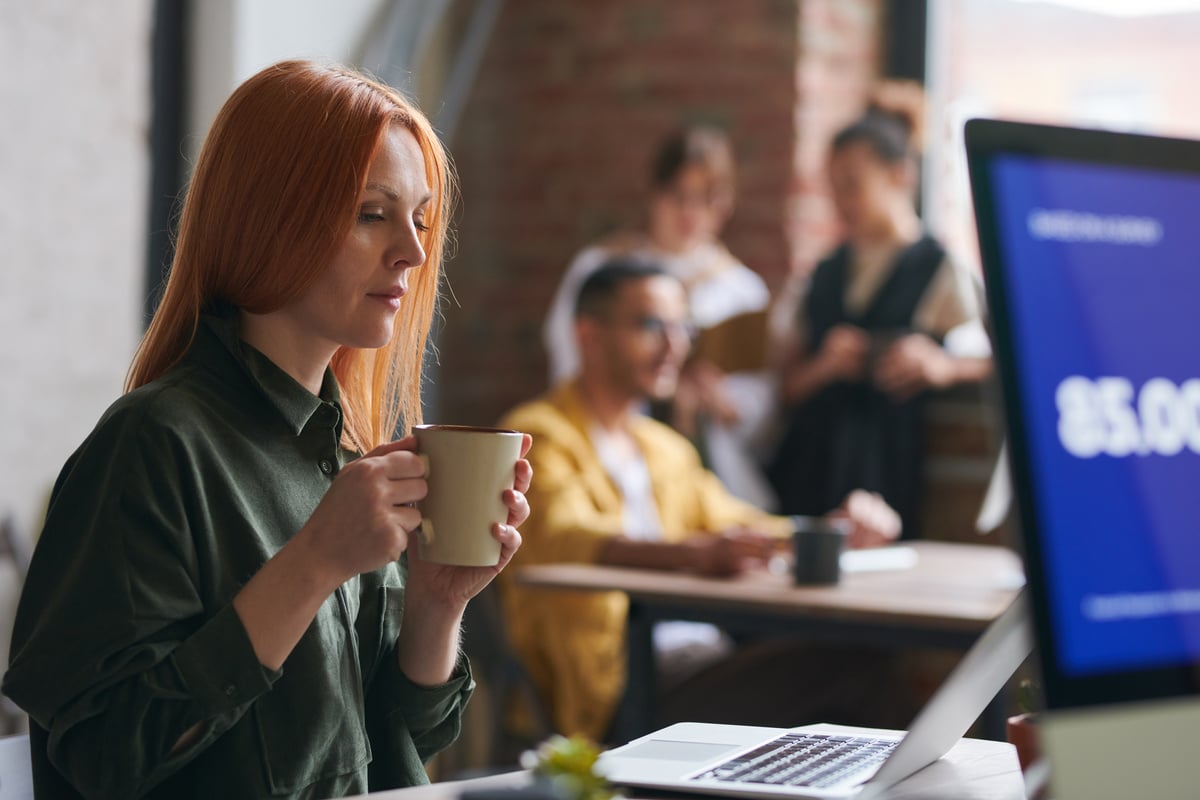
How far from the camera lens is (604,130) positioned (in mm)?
4961

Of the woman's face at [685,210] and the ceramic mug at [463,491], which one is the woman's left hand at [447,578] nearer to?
the ceramic mug at [463,491]

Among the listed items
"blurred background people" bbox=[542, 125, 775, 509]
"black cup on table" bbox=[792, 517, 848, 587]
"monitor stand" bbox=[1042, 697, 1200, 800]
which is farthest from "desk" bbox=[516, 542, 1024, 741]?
"monitor stand" bbox=[1042, 697, 1200, 800]

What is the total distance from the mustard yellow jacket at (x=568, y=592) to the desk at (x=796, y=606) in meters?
0.10

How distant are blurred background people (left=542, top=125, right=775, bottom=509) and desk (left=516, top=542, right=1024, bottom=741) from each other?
1.37 meters

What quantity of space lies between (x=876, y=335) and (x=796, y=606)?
5.90 feet

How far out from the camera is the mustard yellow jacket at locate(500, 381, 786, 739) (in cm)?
277

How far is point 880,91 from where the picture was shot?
13.3 feet

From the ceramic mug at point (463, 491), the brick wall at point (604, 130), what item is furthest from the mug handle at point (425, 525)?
the brick wall at point (604, 130)

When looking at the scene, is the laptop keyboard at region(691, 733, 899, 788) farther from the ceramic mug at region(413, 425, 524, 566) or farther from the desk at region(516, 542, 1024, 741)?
the desk at region(516, 542, 1024, 741)

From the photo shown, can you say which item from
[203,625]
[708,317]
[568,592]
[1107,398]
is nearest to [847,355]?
[708,317]

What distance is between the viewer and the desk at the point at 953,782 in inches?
37.6

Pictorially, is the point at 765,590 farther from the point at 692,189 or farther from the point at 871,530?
the point at 692,189

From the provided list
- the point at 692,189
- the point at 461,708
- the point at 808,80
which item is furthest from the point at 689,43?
the point at 461,708

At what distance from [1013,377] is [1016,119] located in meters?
0.15
